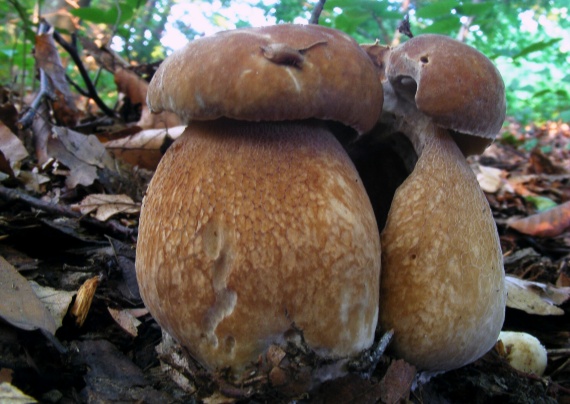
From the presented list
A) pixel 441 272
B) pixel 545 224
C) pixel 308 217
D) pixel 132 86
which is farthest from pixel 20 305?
pixel 545 224

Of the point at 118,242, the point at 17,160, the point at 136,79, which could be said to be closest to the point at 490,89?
the point at 118,242

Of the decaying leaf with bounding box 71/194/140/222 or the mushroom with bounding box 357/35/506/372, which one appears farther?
the decaying leaf with bounding box 71/194/140/222

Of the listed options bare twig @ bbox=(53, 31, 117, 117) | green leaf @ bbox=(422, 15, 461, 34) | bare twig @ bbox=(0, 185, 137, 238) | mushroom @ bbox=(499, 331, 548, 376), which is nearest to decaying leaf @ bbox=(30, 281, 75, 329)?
bare twig @ bbox=(0, 185, 137, 238)

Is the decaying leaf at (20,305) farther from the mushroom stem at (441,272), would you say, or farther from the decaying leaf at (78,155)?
the decaying leaf at (78,155)

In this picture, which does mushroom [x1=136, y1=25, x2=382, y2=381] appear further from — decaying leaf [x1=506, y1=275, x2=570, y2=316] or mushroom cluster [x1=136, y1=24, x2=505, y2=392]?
decaying leaf [x1=506, y1=275, x2=570, y2=316]

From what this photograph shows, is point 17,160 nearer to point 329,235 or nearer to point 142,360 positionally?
point 142,360
